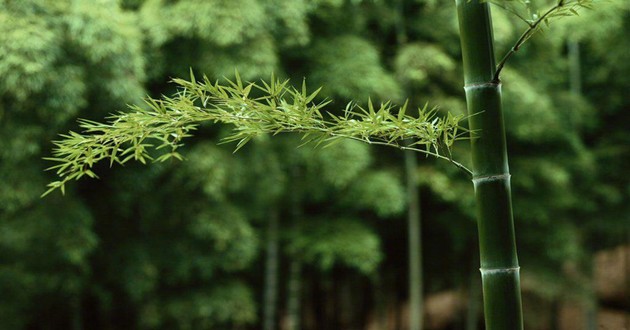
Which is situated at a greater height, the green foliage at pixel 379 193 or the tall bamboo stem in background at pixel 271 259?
the green foliage at pixel 379 193

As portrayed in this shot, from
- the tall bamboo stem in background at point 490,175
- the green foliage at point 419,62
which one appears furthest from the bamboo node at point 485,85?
the green foliage at point 419,62

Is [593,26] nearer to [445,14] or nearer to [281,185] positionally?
[445,14]

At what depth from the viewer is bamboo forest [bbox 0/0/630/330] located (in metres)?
5.16

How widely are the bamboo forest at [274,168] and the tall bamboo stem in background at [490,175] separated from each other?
195cm

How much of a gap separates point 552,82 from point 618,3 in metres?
1.61

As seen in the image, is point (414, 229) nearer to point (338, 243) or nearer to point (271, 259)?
point (338, 243)

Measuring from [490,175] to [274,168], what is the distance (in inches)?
193

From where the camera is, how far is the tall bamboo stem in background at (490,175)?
4.83 feet

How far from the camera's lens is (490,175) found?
4.83 feet

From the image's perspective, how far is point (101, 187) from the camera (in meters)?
6.02

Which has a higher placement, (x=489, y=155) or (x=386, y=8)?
(x=386, y=8)

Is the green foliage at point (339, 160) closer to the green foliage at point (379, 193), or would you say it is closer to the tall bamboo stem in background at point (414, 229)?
the green foliage at point (379, 193)

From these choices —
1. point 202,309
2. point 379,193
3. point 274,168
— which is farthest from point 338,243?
point 202,309

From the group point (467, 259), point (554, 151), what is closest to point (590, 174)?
point (554, 151)
